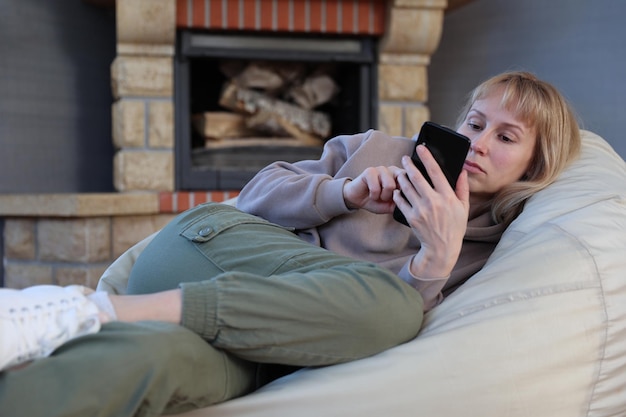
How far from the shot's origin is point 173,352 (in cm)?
76

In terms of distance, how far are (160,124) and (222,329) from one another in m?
1.79

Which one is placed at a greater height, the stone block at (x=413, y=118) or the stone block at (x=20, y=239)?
the stone block at (x=413, y=118)

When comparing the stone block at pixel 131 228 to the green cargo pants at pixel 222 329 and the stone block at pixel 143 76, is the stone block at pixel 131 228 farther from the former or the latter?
the green cargo pants at pixel 222 329

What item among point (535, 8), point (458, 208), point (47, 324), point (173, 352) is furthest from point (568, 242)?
point (535, 8)

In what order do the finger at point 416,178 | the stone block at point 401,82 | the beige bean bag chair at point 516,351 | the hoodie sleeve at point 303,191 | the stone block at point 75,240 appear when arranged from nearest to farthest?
the beige bean bag chair at point 516,351 → the finger at point 416,178 → the hoodie sleeve at point 303,191 → the stone block at point 75,240 → the stone block at point 401,82

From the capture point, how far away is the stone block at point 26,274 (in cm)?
239

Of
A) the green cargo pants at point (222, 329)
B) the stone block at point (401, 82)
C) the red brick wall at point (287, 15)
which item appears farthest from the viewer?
the stone block at point (401, 82)

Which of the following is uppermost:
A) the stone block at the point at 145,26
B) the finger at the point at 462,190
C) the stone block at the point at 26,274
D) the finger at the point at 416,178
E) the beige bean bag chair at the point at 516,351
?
the stone block at the point at 145,26

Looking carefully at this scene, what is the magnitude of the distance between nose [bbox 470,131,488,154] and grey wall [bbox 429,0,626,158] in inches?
54.4

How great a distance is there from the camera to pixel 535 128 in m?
1.23

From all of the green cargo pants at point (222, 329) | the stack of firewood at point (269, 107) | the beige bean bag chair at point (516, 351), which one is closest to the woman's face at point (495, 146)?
the beige bean bag chair at point (516, 351)

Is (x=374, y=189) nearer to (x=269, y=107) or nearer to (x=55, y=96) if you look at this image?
(x=269, y=107)

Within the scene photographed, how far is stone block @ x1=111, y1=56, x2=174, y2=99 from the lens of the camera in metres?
2.48

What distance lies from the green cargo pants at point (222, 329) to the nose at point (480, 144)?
0.36 meters
